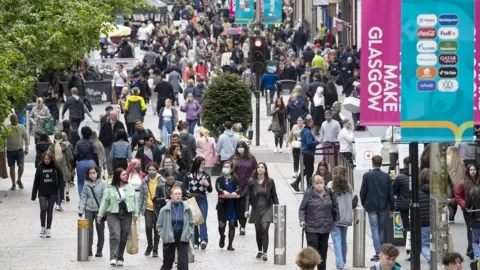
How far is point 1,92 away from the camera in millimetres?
24016

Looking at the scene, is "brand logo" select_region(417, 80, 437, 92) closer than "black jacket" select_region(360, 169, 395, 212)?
Yes

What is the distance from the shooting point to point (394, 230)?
915 inches

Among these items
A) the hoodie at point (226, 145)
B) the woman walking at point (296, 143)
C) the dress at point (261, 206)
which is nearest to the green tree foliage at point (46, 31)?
the hoodie at point (226, 145)

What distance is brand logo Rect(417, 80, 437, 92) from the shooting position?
634 inches

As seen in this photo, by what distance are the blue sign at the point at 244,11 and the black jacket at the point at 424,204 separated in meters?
36.2

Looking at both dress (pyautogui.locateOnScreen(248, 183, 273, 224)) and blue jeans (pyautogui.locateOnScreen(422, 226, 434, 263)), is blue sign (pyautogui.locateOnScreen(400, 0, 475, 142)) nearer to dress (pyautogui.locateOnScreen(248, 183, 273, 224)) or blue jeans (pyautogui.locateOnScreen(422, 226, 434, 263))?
blue jeans (pyautogui.locateOnScreen(422, 226, 434, 263))

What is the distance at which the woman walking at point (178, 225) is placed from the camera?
2008cm

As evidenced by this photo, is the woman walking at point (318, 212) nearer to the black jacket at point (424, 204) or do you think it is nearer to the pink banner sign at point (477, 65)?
the black jacket at point (424, 204)

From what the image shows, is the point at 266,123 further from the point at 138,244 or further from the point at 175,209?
the point at 175,209

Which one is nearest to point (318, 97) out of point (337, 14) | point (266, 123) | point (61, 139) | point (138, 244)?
point (266, 123)

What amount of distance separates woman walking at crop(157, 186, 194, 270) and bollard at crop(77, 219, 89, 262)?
2201mm

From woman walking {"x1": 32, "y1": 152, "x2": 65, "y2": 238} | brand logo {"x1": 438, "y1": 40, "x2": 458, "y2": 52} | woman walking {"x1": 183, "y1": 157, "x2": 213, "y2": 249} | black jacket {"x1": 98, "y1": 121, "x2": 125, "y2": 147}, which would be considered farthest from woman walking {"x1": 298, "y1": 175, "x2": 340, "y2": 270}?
black jacket {"x1": 98, "y1": 121, "x2": 125, "y2": 147}

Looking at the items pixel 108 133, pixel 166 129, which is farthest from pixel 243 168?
pixel 166 129

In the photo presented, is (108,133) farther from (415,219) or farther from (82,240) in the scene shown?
(415,219)
